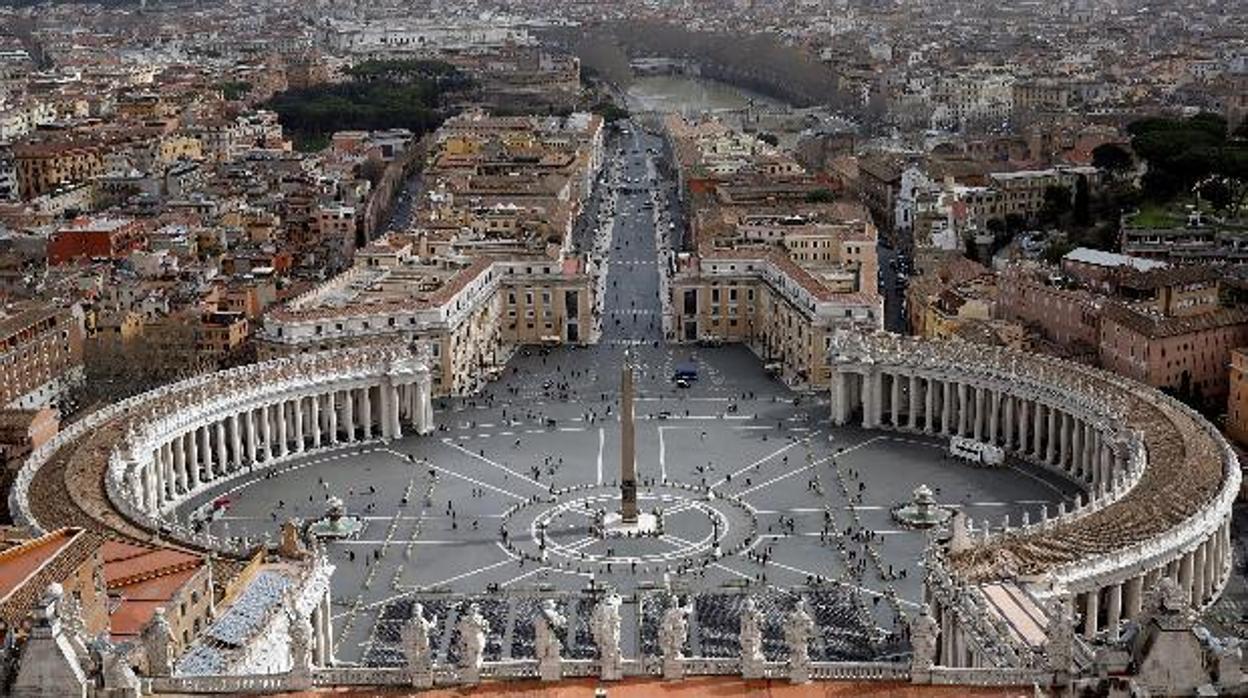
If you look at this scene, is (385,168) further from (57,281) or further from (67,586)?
(67,586)

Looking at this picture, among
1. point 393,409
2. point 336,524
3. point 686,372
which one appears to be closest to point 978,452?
point 686,372

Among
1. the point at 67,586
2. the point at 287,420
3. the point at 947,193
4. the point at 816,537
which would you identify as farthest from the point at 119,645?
the point at 947,193

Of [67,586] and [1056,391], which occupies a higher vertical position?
[67,586]

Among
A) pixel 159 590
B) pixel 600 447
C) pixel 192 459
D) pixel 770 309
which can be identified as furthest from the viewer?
pixel 770 309

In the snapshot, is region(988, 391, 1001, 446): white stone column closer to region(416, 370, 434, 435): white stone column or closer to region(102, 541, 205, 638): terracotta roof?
region(416, 370, 434, 435): white stone column

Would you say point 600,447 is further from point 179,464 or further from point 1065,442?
point 1065,442

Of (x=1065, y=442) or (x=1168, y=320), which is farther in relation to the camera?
(x=1168, y=320)
